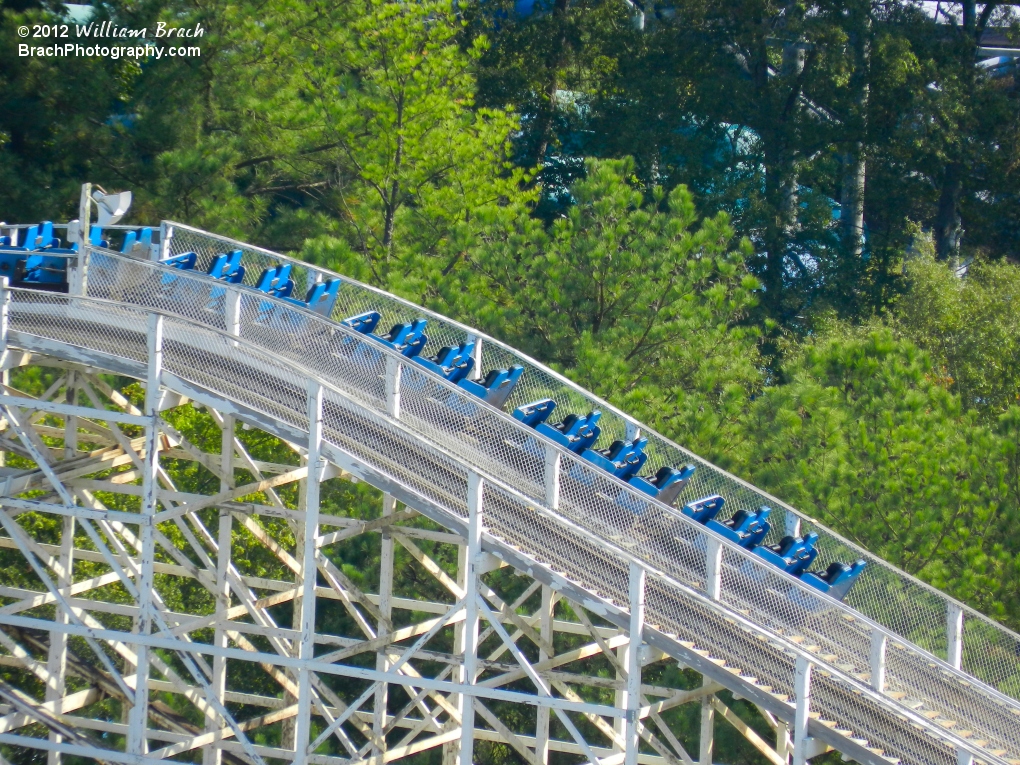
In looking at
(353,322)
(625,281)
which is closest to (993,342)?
(625,281)

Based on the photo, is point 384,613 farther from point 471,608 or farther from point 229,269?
point 229,269

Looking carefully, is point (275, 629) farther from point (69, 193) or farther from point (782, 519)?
point (69, 193)

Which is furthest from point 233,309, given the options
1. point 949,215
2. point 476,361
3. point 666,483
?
point 949,215

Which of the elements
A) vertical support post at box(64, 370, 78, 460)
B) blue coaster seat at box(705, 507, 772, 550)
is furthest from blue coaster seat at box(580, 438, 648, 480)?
vertical support post at box(64, 370, 78, 460)

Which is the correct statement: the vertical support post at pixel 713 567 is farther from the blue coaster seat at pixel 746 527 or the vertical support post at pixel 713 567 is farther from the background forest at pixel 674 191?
the background forest at pixel 674 191

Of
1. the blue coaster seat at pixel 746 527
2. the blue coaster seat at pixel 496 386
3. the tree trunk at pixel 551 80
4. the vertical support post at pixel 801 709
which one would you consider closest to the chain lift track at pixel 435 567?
the vertical support post at pixel 801 709

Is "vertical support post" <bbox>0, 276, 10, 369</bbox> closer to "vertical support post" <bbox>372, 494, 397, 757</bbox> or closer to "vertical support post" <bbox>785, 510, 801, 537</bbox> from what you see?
"vertical support post" <bbox>372, 494, 397, 757</bbox>
